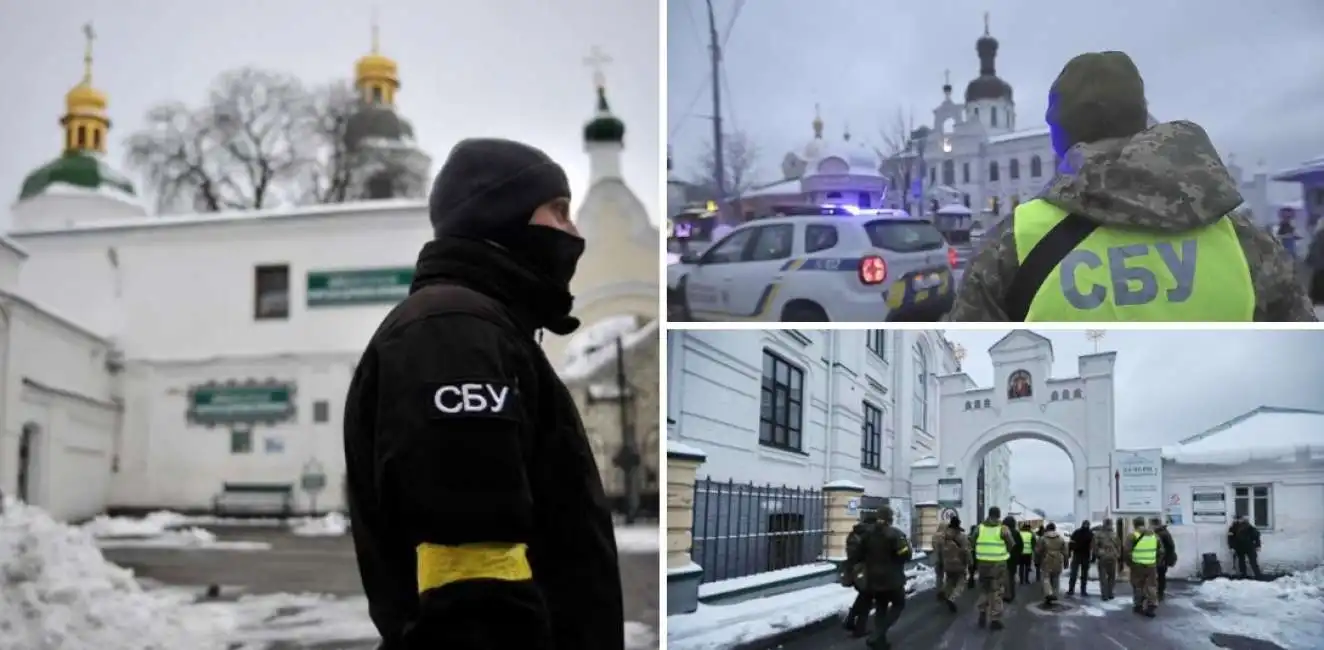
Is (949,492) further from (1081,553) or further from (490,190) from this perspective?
(490,190)

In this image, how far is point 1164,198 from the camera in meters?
2.64

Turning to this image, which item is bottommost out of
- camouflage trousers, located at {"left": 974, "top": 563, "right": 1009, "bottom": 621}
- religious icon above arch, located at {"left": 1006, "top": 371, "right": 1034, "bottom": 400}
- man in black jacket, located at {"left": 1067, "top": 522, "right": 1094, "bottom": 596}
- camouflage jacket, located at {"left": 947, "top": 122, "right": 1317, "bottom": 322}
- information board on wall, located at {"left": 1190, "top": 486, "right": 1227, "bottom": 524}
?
camouflage trousers, located at {"left": 974, "top": 563, "right": 1009, "bottom": 621}

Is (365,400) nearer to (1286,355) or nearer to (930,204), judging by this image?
Result: (930,204)

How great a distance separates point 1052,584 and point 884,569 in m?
0.42

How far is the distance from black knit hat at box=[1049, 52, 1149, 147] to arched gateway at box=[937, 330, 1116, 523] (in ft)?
1.68

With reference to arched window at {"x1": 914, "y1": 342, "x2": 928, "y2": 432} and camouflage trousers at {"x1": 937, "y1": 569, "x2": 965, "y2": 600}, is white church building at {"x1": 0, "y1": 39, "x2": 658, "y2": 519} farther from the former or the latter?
camouflage trousers at {"x1": 937, "y1": 569, "x2": 965, "y2": 600}

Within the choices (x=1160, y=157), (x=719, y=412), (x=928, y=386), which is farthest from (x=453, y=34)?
(x=1160, y=157)

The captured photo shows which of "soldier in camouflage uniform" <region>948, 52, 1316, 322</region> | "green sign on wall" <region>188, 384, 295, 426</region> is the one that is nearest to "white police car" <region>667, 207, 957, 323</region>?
"soldier in camouflage uniform" <region>948, 52, 1316, 322</region>

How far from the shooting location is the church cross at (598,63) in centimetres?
293

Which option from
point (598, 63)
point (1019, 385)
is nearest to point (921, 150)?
point (1019, 385)

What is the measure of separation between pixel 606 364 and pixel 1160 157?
140cm

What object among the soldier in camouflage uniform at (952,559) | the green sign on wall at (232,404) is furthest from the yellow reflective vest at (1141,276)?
the green sign on wall at (232,404)

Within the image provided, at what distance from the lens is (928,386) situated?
9.51ft

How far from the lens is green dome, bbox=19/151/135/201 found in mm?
2949
